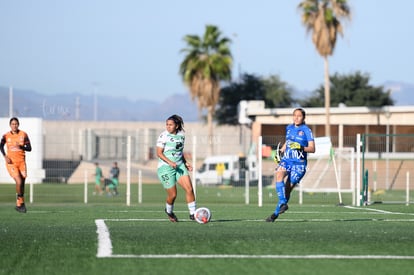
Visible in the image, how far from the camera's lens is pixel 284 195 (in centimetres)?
1669

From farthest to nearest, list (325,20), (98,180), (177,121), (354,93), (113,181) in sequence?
(354,93)
(325,20)
(98,180)
(113,181)
(177,121)

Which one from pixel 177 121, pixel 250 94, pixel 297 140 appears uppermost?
pixel 250 94

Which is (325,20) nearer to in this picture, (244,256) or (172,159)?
(172,159)

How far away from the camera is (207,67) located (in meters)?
68.7

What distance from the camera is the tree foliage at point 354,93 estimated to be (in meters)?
99.1

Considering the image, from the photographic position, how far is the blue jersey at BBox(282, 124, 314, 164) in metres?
16.5

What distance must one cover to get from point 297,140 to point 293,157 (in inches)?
12.2

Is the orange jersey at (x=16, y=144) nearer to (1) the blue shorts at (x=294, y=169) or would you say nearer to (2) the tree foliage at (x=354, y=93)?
(1) the blue shorts at (x=294, y=169)

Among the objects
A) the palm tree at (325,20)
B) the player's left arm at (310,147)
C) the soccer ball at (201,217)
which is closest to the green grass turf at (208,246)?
the soccer ball at (201,217)

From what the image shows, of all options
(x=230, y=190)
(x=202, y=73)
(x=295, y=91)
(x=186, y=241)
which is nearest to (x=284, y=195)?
(x=186, y=241)

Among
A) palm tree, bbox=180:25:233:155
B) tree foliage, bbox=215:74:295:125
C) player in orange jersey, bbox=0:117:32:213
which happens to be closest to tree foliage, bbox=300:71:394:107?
tree foliage, bbox=215:74:295:125

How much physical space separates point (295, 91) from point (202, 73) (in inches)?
1599

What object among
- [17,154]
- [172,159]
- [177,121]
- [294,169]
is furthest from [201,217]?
[17,154]

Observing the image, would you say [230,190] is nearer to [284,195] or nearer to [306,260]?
[284,195]
